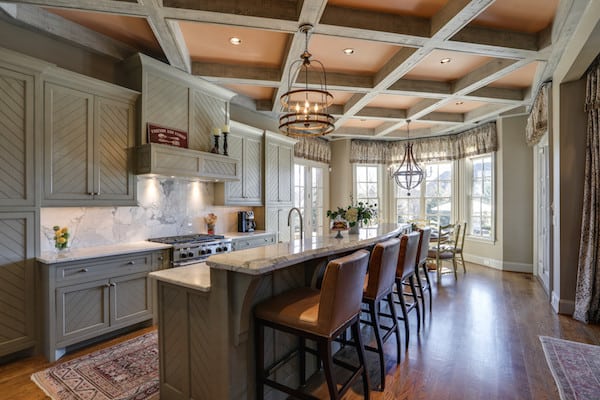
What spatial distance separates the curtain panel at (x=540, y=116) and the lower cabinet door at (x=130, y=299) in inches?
210

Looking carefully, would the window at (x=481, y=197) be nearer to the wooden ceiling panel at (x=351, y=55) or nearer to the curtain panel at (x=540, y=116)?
the curtain panel at (x=540, y=116)

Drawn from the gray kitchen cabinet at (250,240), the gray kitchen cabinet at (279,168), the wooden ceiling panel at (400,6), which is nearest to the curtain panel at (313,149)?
the gray kitchen cabinet at (279,168)

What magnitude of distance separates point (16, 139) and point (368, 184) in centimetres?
→ 653

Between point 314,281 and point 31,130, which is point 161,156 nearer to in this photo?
point 31,130

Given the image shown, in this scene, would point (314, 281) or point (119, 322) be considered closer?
point (314, 281)

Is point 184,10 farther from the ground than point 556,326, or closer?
farther from the ground

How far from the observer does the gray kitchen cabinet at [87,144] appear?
9.07ft

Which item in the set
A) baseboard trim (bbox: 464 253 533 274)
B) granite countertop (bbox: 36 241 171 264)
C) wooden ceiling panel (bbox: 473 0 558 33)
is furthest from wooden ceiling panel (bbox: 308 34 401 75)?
baseboard trim (bbox: 464 253 533 274)

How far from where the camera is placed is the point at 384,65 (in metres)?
3.86

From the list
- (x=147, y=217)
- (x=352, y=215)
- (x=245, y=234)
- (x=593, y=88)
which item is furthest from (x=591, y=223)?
(x=147, y=217)

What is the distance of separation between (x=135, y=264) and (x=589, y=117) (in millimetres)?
5195

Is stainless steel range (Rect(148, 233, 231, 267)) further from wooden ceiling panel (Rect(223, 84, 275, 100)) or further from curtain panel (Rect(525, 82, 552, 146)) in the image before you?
curtain panel (Rect(525, 82, 552, 146))

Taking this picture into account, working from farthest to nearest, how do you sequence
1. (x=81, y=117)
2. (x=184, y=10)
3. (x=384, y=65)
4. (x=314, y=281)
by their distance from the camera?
1. (x=384, y=65)
2. (x=81, y=117)
3. (x=184, y=10)
4. (x=314, y=281)

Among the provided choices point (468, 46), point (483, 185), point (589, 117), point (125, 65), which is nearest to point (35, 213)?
point (125, 65)
